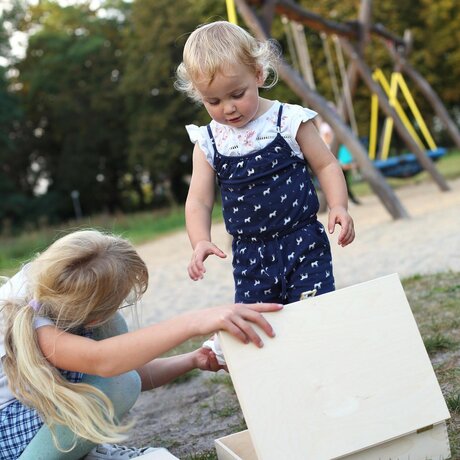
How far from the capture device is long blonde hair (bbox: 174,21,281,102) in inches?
94.3

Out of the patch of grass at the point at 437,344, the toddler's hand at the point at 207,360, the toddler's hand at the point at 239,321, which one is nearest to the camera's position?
the toddler's hand at the point at 239,321

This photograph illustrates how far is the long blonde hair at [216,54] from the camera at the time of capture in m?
2.40

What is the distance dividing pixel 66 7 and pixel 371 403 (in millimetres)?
30513

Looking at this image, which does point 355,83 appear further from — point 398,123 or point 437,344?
point 437,344

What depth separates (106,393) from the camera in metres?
2.39

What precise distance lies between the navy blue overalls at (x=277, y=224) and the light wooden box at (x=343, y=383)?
0.53 metres

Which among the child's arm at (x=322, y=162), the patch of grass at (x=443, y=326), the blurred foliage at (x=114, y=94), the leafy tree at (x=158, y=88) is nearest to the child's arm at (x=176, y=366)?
the child's arm at (x=322, y=162)

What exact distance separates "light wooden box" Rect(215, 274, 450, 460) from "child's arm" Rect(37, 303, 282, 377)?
40mm

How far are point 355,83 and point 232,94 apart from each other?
31.8ft

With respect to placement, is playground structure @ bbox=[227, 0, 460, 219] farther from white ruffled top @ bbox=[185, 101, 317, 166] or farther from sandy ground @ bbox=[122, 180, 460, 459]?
white ruffled top @ bbox=[185, 101, 317, 166]

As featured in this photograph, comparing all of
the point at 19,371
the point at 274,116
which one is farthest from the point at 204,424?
the point at 274,116

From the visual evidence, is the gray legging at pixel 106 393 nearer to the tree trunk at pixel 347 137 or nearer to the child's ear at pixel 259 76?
the child's ear at pixel 259 76

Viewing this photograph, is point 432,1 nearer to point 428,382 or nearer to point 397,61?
point 397,61

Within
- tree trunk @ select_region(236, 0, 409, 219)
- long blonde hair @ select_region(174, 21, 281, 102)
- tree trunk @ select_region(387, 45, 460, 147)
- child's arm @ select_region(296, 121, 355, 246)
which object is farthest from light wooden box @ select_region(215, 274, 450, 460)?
tree trunk @ select_region(387, 45, 460, 147)
